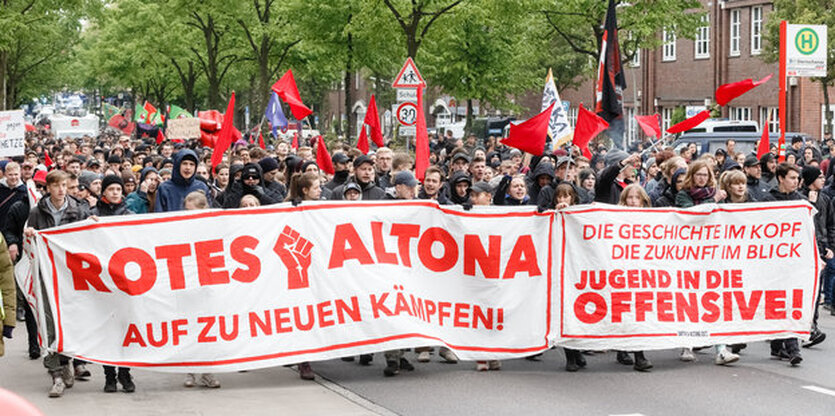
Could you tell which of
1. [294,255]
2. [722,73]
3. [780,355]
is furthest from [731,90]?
[722,73]

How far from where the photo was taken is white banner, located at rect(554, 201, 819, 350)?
35.7 ft

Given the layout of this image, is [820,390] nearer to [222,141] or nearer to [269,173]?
[269,173]

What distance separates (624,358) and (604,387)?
1175mm

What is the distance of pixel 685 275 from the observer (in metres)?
11.1

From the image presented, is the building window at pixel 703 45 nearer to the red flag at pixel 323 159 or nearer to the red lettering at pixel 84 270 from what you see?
the red flag at pixel 323 159

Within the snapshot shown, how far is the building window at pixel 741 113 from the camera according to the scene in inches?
1987

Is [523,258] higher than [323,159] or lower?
lower

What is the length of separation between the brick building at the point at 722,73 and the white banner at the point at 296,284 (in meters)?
35.2

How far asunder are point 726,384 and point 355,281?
2980mm

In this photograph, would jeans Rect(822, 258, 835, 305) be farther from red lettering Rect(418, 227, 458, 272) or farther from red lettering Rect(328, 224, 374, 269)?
red lettering Rect(328, 224, 374, 269)

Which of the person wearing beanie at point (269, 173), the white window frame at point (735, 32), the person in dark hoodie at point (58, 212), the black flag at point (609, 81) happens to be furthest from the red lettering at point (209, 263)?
the white window frame at point (735, 32)

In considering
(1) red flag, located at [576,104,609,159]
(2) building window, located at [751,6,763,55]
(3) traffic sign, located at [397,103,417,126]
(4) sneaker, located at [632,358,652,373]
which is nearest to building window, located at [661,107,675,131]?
(2) building window, located at [751,6,763,55]

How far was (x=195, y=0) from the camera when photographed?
44688 mm

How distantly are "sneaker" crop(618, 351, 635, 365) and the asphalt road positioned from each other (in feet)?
0.25
